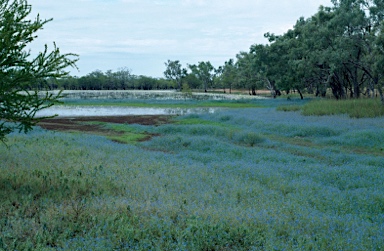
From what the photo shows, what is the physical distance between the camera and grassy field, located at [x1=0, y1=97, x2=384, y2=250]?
6219mm

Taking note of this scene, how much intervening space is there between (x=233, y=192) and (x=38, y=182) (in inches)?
209

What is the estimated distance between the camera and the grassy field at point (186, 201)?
20.4 ft

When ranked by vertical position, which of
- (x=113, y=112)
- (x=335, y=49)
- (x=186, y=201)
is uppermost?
(x=335, y=49)

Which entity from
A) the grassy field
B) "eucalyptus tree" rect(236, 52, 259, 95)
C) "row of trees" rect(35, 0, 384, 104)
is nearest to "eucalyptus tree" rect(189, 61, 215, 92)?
"eucalyptus tree" rect(236, 52, 259, 95)

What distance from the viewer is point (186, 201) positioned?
841cm

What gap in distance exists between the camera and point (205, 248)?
595cm

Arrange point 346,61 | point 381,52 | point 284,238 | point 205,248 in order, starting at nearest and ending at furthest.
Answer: point 205,248 < point 284,238 < point 381,52 < point 346,61

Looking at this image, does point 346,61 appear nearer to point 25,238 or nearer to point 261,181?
point 261,181

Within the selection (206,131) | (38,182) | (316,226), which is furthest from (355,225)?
(206,131)

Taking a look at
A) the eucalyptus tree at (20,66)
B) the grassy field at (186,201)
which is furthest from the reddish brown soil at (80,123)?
the eucalyptus tree at (20,66)

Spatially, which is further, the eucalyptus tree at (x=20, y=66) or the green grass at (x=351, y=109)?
the green grass at (x=351, y=109)

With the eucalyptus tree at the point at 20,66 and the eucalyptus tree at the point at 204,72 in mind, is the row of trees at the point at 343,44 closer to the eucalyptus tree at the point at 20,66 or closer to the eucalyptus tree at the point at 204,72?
the eucalyptus tree at the point at 20,66

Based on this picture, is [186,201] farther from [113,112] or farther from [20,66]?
[113,112]

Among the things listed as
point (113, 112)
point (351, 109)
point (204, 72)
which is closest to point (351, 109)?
point (351, 109)
